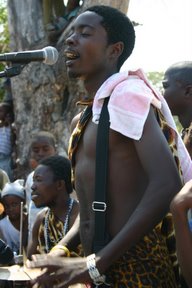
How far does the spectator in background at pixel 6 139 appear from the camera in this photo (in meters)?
8.84

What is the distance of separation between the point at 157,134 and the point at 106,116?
0.22 m

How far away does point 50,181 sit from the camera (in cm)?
505

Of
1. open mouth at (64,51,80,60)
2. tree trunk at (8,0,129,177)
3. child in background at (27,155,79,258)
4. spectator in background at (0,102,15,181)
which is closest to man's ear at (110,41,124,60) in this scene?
open mouth at (64,51,80,60)

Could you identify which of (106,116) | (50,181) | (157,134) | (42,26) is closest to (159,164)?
(157,134)

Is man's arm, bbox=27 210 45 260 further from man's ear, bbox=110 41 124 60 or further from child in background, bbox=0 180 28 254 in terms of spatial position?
man's ear, bbox=110 41 124 60

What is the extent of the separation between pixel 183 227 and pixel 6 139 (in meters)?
6.83

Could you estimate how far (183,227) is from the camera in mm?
2350

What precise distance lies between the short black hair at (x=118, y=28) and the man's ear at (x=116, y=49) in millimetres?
16

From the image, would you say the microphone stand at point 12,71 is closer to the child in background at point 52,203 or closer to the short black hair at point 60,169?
the child in background at point 52,203

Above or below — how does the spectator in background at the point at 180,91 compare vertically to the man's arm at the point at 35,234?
above

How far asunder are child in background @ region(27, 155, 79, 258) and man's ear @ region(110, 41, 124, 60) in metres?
1.97

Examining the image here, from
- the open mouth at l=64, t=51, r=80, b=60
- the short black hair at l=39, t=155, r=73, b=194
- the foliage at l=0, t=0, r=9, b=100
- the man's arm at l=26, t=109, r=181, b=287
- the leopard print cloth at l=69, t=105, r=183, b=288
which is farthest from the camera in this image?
the foliage at l=0, t=0, r=9, b=100

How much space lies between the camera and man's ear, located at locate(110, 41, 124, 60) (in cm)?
295

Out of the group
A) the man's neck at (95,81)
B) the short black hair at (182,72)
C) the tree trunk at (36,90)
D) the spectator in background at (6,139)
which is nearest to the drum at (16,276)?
the man's neck at (95,81)
